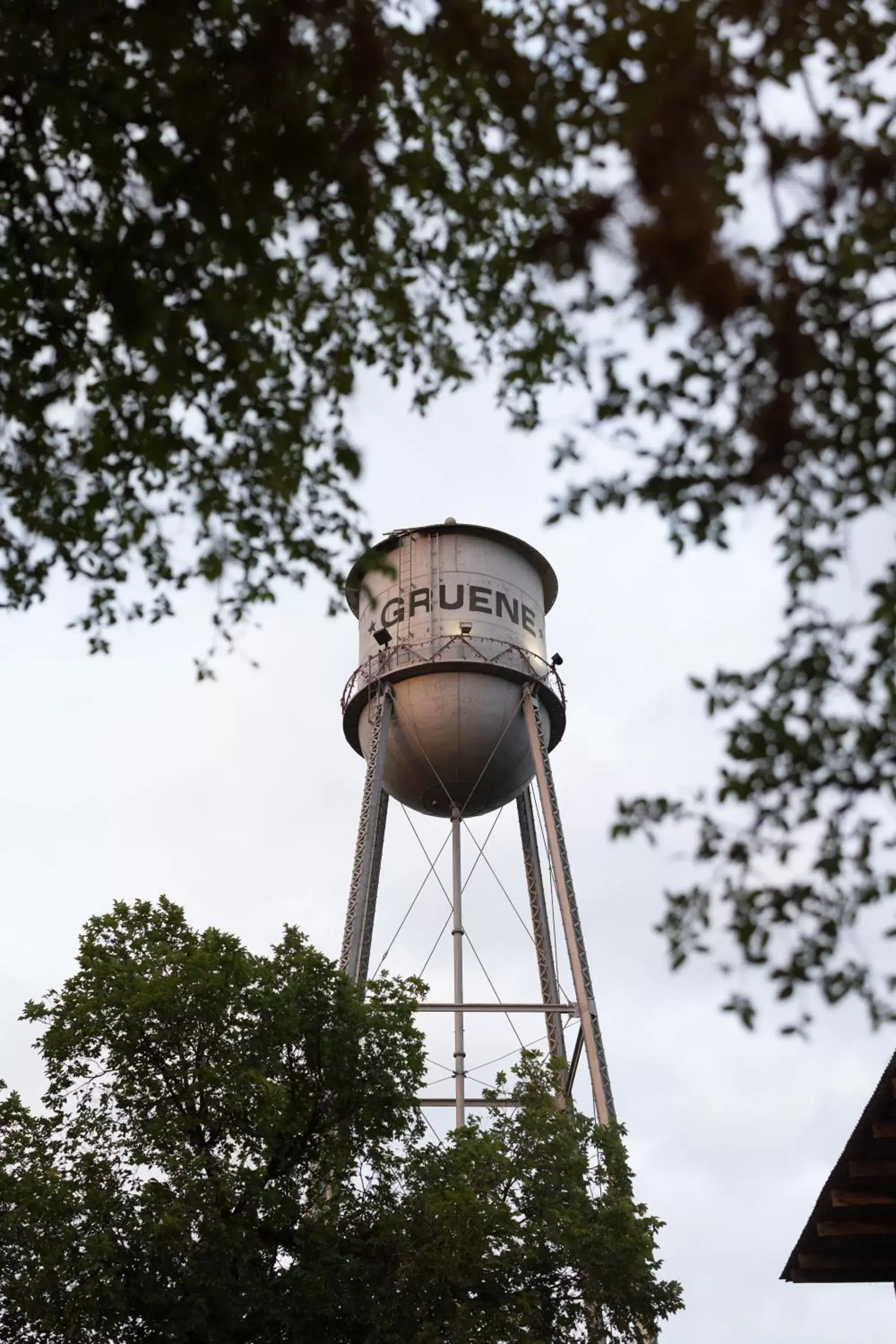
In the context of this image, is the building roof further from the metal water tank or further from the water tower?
the metal water tank

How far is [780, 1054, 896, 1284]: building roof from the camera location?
9992 mm

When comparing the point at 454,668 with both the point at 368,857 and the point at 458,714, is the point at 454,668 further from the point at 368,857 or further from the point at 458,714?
the point at 368,857

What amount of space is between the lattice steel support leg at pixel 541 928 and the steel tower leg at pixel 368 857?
10.0ft

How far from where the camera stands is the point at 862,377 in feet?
18.1

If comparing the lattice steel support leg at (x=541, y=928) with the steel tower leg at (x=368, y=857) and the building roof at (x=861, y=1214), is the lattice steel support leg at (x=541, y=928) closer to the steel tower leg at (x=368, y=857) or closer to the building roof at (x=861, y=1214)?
the steel tower leg at (x=368, y=857)

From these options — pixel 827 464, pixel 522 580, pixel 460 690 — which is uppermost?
pixel 522 580

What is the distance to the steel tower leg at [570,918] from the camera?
2120 cm

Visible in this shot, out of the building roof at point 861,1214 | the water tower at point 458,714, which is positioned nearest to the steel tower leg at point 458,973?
the water tower at point 458,714

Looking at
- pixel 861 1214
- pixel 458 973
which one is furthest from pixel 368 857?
pixel 861 1214

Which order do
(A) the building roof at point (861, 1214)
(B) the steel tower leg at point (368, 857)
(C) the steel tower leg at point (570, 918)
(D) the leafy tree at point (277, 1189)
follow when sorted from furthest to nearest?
1. (B) the steel tower leg at point (368, 857)
2. (C) the steel tower leg at point (570, 918)
3. (D) the leafy tree at point (277, 1189)
4. (A) the building roof at point (861, 1214)

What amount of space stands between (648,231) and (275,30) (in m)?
1.97

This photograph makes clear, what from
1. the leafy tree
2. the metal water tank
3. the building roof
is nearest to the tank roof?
the metal water tank

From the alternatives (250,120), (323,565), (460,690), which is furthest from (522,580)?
(250,120)

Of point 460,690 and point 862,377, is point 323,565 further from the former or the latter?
point 460,690
